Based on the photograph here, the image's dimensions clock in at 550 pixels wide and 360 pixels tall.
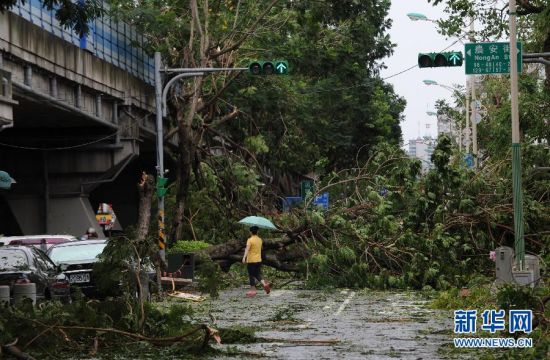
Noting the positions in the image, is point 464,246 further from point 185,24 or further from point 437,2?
point 185,24

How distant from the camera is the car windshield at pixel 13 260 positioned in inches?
838

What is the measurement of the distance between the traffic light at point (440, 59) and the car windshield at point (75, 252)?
8.94 m

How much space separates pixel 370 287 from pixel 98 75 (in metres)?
15.1

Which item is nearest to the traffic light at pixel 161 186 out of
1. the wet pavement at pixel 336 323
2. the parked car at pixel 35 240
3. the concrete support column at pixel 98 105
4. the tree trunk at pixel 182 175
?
the tree trunk at pixel 182 175

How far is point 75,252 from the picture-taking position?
26.5 metres

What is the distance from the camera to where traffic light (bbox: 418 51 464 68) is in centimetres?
2844

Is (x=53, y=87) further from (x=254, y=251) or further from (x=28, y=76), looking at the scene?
(x=254, y=251)

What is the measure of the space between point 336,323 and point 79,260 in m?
8.11

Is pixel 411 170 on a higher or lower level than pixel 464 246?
higher

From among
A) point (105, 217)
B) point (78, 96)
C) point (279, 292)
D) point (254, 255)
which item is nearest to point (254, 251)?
point (254, 255)

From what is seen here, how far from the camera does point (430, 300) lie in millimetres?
25844

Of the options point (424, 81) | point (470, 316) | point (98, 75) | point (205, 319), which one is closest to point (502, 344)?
point (470, 316)

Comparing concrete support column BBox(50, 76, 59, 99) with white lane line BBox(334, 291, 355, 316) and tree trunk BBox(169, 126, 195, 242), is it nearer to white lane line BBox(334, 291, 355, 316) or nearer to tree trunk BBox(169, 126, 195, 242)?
tree trunk BBox(169, 126, 195, 242)

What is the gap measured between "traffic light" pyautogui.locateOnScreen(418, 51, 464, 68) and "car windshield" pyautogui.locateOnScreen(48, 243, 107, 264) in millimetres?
8943
